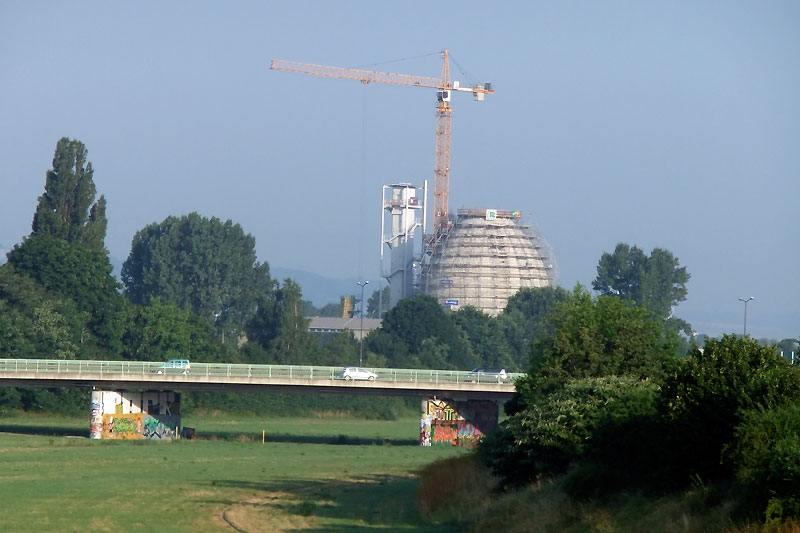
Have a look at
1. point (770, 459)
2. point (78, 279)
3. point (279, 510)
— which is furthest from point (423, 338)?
point (770, 459)

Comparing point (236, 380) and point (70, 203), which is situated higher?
point (70, 203)

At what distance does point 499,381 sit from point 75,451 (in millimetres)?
34329

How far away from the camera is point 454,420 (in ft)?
329

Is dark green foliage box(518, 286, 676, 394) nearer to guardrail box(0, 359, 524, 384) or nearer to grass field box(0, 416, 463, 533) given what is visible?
grass field box(0, 416, 463, 533)

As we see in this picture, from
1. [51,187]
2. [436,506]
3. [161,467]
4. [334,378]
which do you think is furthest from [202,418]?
[436,506]

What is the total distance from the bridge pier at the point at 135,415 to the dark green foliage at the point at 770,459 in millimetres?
72025

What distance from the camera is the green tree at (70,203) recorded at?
156m

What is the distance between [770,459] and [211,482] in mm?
36767

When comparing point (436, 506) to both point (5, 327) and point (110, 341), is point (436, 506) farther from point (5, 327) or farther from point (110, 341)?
point (110, 341)

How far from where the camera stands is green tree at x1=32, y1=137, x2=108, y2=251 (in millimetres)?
156375

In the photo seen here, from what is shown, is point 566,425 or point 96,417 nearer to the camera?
point 566,425

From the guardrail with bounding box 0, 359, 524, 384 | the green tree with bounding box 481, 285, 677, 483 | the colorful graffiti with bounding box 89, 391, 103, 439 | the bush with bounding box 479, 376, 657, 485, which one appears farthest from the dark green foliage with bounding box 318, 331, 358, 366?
the bush with bounding box 479, 376, 657, 485

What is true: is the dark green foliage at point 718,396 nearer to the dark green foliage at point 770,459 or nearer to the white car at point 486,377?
the dark green foliage at point 770,459

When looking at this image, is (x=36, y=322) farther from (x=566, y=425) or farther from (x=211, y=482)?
(x=566, y=425)
